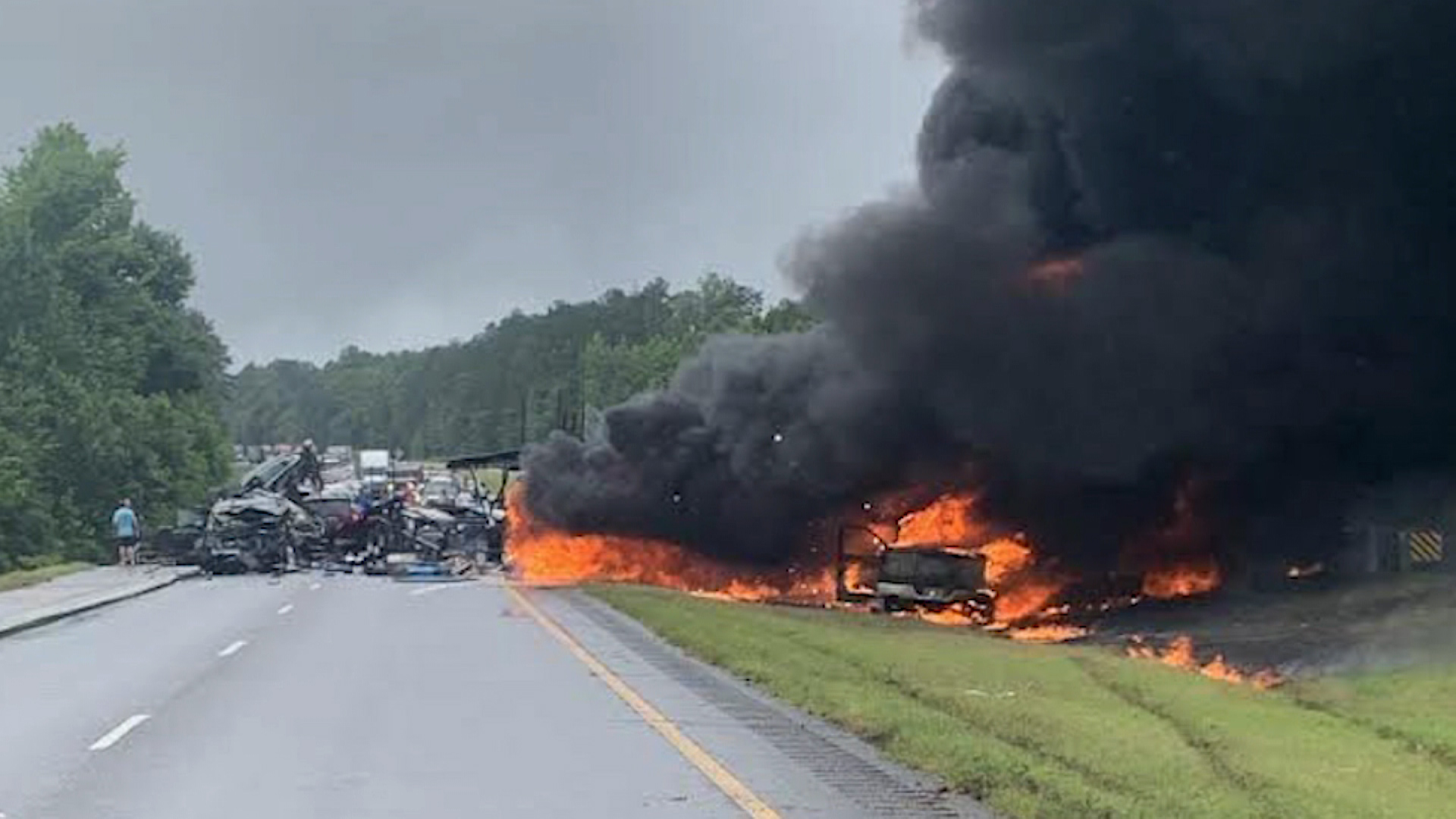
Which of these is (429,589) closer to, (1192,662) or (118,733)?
(1192,662)

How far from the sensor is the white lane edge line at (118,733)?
42.3 ft

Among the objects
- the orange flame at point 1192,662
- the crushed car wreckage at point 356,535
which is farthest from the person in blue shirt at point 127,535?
the orange flame at point 1192,662

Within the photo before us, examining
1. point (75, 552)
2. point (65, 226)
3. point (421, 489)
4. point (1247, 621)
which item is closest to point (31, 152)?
point (65, 226)

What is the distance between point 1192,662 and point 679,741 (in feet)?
40.6

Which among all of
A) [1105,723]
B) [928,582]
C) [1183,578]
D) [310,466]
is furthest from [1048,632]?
[310,466]

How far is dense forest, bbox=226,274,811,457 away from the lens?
94.6 m

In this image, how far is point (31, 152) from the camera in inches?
2862

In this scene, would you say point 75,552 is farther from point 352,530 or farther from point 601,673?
point 601,673

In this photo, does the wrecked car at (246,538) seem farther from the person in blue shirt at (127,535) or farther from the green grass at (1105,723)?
the green grass at (1105,723)

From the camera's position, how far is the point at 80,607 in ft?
101

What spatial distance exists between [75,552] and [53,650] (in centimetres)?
3672

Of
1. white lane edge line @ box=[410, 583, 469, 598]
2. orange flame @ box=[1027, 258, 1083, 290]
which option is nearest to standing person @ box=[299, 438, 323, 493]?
white lane edge line @ box=[410, 583, 469, 598]

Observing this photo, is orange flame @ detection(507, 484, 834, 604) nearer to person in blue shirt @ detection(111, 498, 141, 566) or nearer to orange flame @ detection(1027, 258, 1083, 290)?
orange flame @ detection(1027, 258, 1083, 290)

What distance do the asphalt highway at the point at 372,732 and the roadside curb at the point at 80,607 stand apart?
1.62 meters
